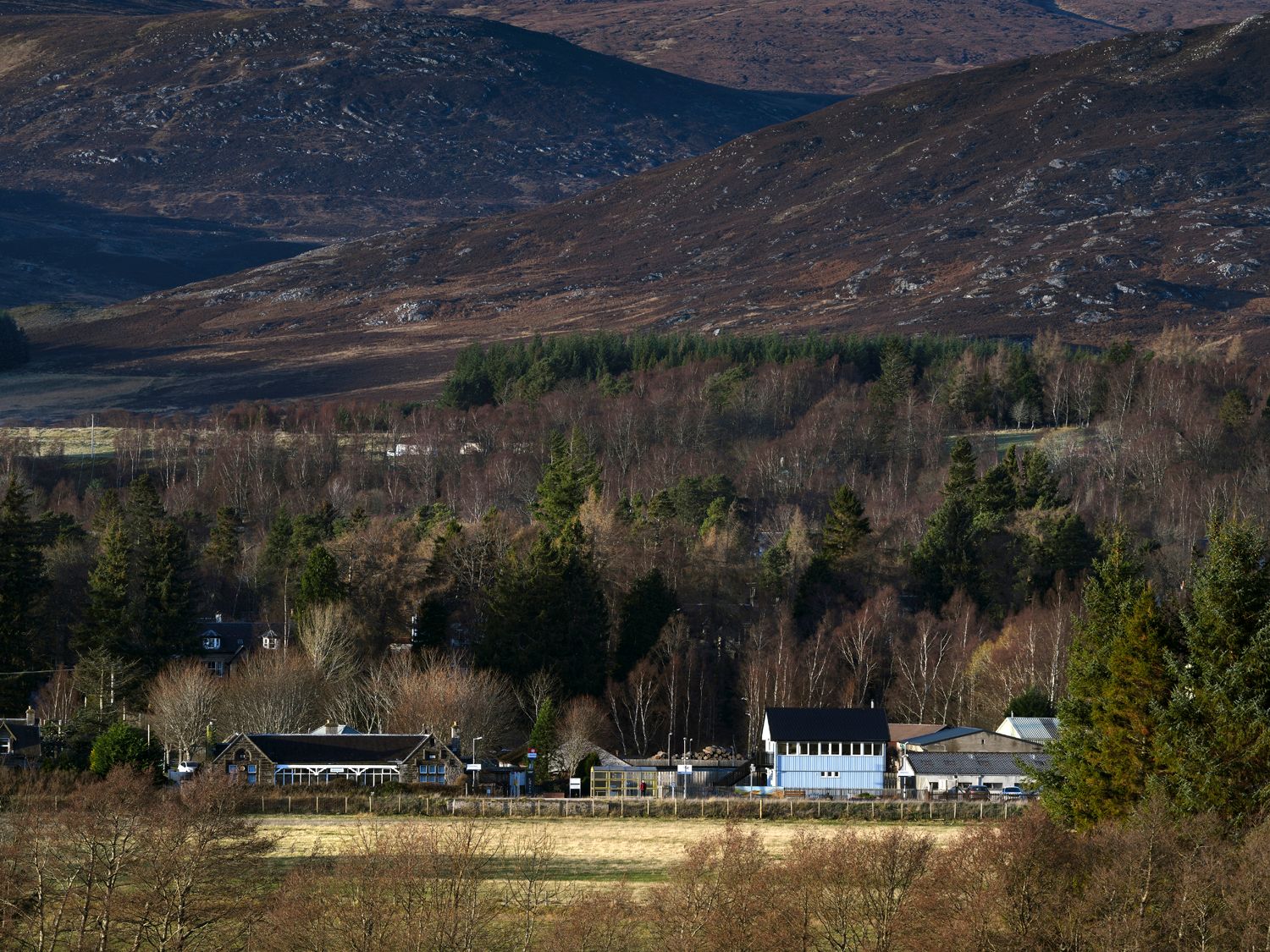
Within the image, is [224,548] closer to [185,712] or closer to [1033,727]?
[185,712]

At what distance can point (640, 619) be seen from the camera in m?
94.8

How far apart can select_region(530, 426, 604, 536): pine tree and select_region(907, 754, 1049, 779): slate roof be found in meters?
34.8

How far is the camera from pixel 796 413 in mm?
170125

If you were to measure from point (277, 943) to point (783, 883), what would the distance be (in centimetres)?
1036

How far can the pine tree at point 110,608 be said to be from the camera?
88.8 metres

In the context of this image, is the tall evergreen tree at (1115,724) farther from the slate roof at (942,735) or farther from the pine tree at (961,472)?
the pine tree at (961,472)

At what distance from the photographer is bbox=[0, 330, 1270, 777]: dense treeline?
8962 centimetres

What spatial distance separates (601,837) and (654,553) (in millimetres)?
46343

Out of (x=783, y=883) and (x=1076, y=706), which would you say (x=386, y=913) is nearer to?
(x=783, y=883)

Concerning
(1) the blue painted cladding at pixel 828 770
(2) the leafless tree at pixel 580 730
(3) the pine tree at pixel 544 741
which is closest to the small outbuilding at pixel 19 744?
(3) the pine tree at pixel 544 741

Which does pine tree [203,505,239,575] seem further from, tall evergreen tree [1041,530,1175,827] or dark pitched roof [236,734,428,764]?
tall evergreen tree [1041,530,1175,827]

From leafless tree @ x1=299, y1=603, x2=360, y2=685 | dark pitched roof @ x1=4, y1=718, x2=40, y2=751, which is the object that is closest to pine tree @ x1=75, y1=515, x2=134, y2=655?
leafless tree @ x1=299, y1=603, x2=360, y2=685

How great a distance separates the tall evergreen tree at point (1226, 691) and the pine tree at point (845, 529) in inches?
2452

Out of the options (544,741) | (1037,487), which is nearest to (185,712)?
(544,741)
